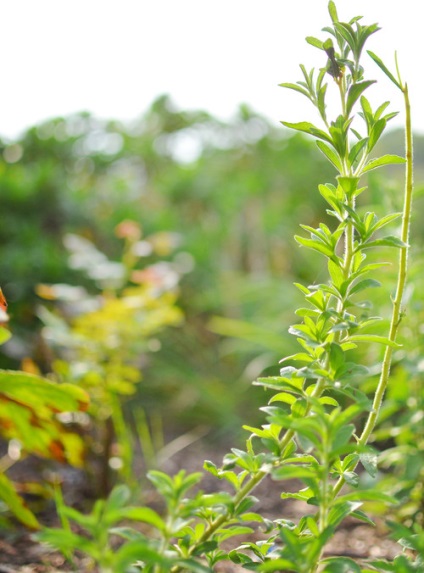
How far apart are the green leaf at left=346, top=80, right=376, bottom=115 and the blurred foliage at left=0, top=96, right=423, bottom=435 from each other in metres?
0.74

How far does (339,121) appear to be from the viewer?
29.2 inches

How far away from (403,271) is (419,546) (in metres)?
0.32

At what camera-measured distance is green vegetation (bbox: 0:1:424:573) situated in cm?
72

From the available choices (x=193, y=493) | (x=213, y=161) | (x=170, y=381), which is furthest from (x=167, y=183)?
(x=193, y=493)

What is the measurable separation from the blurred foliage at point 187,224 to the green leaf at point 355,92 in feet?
2.43

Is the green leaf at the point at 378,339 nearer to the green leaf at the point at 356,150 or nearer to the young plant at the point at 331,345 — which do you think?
the young plant at the point at 331,345

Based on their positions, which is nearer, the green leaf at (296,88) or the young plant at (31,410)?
the green leaf at (296,88)

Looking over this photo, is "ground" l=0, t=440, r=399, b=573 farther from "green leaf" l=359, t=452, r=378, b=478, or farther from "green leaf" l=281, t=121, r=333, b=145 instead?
"green leaf" l=281, t=121, r=333, b=145

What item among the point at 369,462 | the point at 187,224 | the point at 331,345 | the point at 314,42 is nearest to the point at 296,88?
the point at 314,42

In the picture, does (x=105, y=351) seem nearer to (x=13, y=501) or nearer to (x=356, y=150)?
(x=13, y=501)

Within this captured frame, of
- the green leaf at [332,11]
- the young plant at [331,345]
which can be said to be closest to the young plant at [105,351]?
the young plant at [331,345]

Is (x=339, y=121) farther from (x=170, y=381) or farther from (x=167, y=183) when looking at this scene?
(x=167, y=183)

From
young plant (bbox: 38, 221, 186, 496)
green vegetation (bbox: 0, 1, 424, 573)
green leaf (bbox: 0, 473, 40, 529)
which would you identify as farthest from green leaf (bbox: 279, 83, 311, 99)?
young plant (bbox: 38, 221, 186, 496)

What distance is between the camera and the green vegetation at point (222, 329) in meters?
0.72
